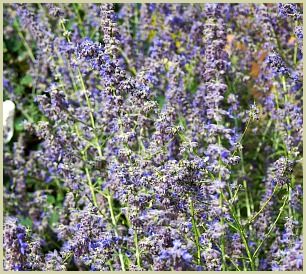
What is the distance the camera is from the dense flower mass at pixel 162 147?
2.64 metres

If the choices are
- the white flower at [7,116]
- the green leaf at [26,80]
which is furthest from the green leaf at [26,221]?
the green leaf at [26,80]

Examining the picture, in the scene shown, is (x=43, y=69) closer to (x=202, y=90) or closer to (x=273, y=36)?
(x=202, y=90)

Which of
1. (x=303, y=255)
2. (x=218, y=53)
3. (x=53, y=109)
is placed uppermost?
(x=218, y=53)

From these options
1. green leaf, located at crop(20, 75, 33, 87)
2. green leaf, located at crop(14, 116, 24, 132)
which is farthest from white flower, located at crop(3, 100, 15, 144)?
green leaf, located at crop(20, 75, 33, 87)

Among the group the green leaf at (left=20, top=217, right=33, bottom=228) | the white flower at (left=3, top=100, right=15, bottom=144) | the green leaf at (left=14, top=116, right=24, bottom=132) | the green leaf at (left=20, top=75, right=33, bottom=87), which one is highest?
the green leaf at (left=20, top=75, right=33, bottom=87)

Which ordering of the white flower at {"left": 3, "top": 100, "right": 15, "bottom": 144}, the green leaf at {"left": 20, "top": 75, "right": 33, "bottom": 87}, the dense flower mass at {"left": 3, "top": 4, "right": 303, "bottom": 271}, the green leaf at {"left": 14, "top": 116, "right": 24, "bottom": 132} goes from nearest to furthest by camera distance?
the dense flower mass at {"left": 3, "top": 4, "right": 303, "bottom": 271}
the white flower at {"left": 3, "top": 100, "right": 15, "bottom": 144}
the green leaf at {"left": 14, "top": 116, "right": 24, "bottom": 132}
the green leaf at {"left": 20, "top": 75, "right": 33, "bottom": 87}

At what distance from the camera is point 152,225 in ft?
8.65

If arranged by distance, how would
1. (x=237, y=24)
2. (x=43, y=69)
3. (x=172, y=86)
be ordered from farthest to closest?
(x=43, y=69) → (x=237, y=24) → (x=172, y=86)

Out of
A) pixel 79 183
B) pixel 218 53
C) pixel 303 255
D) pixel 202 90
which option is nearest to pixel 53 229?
pixel 79 183

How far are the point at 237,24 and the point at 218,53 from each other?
1.30 meters

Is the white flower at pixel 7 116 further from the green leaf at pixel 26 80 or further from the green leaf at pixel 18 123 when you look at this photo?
the green leaf at pixel 26 80

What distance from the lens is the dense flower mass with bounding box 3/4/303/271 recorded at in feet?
8.67

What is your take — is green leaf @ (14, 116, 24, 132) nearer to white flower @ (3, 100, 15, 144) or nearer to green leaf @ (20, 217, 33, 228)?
white flower @ (3, 100, 15, 144)

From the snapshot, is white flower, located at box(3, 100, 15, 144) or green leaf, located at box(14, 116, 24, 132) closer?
white flower, located at box(3, 100, 15, 144)
